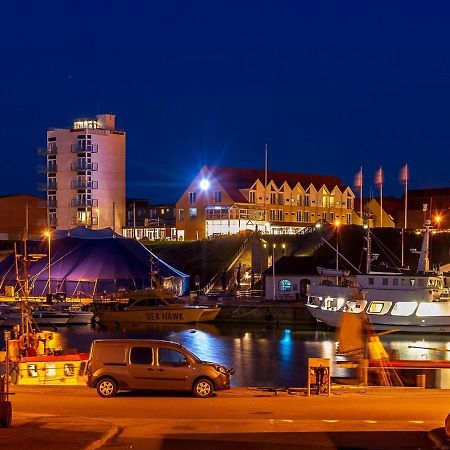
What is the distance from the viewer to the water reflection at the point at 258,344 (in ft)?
138

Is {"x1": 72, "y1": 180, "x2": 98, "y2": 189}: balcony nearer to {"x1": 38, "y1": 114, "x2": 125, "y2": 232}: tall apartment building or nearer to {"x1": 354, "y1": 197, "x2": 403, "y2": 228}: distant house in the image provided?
{"x1": 38, "y1": 114, "x2": 125, "y2": 232}: tall apartment building

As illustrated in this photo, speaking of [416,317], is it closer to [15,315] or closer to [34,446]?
[15,315]

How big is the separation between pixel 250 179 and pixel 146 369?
3190 inches

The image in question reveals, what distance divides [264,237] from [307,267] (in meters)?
13.8

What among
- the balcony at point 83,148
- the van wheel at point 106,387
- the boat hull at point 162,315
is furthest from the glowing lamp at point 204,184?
the van wheel at point 106,387

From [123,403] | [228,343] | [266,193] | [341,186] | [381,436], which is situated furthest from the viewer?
[341,186]

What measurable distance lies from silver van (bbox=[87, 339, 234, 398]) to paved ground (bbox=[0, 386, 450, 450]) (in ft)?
1.09

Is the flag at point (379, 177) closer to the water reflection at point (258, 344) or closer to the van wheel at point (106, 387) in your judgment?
the water reflection at point (258, 344)

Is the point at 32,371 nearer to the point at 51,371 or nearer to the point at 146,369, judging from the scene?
the point at 51,371

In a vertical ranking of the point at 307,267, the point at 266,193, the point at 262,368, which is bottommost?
the point at 262,368

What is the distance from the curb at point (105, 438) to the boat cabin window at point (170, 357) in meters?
5.86

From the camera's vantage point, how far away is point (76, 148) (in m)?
104

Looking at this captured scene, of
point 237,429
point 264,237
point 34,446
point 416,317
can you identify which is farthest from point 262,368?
point 264,237

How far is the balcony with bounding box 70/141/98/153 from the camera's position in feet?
339
